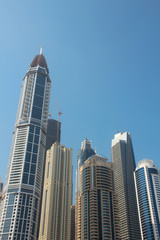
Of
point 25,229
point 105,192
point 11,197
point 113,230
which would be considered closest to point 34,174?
point 11,197

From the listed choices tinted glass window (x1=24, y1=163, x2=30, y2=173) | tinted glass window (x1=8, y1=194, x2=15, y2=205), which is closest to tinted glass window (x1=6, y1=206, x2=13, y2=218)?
tinted glass window (x1=8, y1=194, x2=15, y2=205)

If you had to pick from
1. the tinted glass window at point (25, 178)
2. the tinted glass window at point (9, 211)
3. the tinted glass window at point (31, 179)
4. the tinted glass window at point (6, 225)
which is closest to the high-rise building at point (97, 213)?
the tinted glass window at point (31, 179)

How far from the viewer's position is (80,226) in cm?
18688

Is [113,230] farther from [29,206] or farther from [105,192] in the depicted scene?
[29,206]

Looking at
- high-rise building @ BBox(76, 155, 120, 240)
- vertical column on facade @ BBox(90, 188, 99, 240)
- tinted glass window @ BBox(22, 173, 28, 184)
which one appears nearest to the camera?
vertical column on facade @ BBox(90, 188, 99, 240)

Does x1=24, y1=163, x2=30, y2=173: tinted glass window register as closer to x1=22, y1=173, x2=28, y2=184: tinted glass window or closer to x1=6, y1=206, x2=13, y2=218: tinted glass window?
x1=22, y1=173, x2=28, y2=184: tinted glass window

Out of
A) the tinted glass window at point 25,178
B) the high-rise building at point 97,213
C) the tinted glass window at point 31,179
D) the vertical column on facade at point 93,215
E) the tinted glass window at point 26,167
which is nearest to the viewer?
the vertical column on facade at point 93,215

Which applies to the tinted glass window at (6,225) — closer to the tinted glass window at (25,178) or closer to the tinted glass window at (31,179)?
the tinted glass window at (25,178)

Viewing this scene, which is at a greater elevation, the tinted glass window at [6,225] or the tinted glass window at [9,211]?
the tinted glass window at [9,211]

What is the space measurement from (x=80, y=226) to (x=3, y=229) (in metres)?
48.7

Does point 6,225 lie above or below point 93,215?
below

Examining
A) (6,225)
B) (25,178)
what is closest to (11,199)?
(6,225)

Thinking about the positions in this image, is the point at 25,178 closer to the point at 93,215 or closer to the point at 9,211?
the point at 9,211

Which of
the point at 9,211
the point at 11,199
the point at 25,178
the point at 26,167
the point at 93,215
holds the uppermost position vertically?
the point at 26,167
